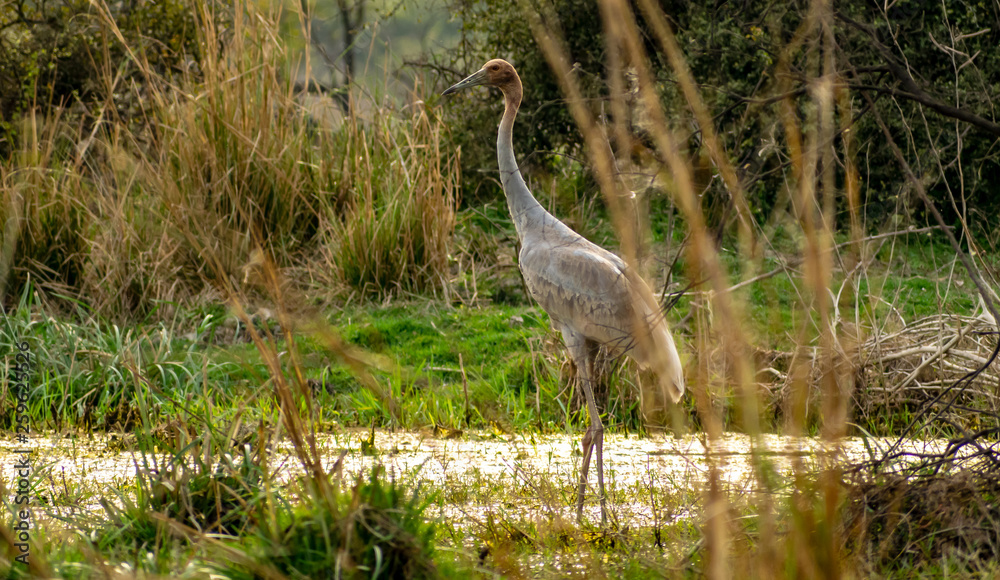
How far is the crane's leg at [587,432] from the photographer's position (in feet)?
12.2

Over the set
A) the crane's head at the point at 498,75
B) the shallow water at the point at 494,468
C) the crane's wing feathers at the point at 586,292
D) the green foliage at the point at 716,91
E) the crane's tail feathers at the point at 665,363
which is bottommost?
the shallow water at the point at 494,468

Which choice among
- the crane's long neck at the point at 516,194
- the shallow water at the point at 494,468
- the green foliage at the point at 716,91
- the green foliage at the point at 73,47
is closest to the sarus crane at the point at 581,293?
the crane's long neck at the point at 516,194

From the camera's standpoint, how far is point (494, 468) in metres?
4.42

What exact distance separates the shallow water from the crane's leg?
89 mm

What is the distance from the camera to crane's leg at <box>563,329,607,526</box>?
3.73 meters

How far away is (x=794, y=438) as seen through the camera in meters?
2.06

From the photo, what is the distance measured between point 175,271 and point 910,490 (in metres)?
5.71

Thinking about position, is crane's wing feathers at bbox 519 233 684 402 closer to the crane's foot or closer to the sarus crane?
the sarus crane

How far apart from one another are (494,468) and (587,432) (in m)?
0.51

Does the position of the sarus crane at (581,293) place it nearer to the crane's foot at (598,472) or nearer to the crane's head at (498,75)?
the crane's foot at (598,472)

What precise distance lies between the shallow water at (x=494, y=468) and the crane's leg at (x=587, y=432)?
9 centimetres

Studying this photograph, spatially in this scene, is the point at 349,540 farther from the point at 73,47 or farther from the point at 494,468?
the point at 73,47

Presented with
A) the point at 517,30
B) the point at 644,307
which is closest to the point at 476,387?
the point at 644,307

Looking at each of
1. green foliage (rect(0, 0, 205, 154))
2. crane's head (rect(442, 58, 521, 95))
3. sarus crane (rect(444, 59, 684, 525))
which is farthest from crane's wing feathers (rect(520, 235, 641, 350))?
green foliage (rect(0, 0, 205, 154))
